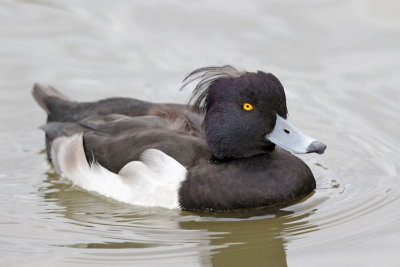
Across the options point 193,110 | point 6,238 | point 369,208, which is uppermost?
point 193,110

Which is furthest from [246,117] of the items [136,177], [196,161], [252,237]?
[136,177]

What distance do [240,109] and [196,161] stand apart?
67cm

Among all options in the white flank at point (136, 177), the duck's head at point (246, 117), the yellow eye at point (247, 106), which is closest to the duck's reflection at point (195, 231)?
the white flank at point (136, 177)

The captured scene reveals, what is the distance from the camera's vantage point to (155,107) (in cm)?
891

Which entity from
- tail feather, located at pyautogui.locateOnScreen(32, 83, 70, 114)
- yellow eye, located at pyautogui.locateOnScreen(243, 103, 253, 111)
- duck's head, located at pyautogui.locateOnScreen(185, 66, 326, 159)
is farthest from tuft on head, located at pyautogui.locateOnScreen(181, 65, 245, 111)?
tail feather, located at pyautogui.locateOnScreen(32, 83, 70, 114)

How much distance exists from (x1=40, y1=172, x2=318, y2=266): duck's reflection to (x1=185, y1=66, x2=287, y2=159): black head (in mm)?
662

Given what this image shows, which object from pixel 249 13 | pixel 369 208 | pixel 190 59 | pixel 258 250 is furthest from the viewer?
pixel 249 13

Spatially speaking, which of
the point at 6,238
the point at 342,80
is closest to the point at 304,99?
the point at 342,80

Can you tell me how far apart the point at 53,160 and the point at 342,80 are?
397 cm

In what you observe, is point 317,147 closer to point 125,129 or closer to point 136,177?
point 136,177

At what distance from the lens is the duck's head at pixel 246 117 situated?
7820mm

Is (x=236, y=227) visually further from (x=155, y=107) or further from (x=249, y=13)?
(x=249, y=13)

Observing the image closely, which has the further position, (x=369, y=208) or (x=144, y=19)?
(x=144, y=19)

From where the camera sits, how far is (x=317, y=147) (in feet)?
25.3
